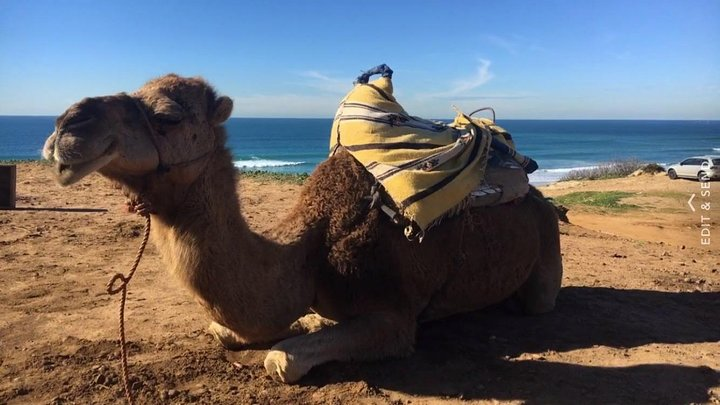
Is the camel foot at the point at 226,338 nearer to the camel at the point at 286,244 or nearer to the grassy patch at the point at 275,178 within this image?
the camel at the point at 286,244

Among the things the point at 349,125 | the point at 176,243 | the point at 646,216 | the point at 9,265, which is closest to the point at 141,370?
the point at 176,243

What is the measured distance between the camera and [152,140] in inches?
125

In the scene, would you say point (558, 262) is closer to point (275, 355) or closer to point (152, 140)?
point (275, 355)

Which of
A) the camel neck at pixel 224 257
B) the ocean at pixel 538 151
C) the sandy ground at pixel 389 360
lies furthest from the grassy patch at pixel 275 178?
the camel neck at pixel 224 257

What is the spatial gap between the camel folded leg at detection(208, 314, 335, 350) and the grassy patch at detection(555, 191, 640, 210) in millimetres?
14290

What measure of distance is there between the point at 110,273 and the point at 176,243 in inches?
139

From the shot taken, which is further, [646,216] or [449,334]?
[646,216]

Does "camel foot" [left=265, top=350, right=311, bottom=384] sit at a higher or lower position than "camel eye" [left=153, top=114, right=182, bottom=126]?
lower

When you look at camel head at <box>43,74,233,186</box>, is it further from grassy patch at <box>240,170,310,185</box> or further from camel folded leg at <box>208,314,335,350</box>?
grassy patch at <box>240,170,310,185</box>

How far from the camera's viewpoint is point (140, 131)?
3.12m

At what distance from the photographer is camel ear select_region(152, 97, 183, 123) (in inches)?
127

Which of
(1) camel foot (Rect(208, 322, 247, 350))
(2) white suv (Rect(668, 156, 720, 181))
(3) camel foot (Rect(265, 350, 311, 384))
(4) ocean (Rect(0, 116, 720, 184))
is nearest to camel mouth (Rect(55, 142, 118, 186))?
(3) camel foot (Rect(265, 350, 311, 384))

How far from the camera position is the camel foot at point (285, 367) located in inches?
145

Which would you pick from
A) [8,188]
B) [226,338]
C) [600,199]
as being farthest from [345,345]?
[600,199]
